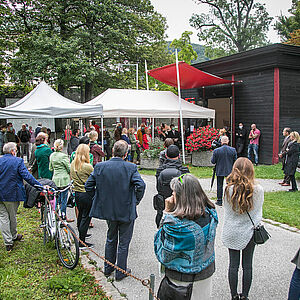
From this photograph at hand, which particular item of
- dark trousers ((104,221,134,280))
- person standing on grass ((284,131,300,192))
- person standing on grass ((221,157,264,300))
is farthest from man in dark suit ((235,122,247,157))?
person standing on grass ((221,157,264,300))

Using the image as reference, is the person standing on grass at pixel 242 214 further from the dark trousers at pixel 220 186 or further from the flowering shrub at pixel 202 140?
the flowering shrub at pixel 202 140

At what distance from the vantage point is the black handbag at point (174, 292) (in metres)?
2.45

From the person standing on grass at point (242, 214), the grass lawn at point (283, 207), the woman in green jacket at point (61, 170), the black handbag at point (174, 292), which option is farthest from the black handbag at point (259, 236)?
the woman in green jacket at point (61, 170)

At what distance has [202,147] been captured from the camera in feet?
46.1

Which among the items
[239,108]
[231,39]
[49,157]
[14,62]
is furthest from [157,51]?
[49,157]

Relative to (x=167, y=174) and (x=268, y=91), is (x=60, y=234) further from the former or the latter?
(x=268, y=91)

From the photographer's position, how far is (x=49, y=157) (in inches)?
283

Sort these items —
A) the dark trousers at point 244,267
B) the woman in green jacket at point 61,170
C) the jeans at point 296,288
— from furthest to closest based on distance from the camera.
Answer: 1. the woman in green jacket at point 61,170
2. the dark trousers at point 244,267
3. the jeans at point 296,288

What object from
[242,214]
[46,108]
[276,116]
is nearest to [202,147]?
[276,116]

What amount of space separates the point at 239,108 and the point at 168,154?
1151cm

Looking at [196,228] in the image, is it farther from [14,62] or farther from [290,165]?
[14,62]

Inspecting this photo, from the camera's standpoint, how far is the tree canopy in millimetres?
22578

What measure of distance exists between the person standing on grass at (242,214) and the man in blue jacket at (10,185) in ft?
10.5

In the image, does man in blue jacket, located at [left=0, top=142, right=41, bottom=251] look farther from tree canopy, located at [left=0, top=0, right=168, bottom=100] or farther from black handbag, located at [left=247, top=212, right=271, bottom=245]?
tree canopy, located at [left=0, top=0, right=168, bottom=100]
